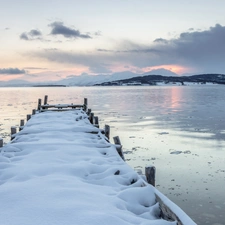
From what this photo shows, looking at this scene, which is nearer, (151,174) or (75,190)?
(75,190)

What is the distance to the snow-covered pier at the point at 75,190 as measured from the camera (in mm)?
3619

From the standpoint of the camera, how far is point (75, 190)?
441 cm

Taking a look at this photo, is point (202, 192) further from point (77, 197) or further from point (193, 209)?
point (77, 197)

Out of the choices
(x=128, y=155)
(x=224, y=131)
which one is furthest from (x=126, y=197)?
(x=224, y=131)

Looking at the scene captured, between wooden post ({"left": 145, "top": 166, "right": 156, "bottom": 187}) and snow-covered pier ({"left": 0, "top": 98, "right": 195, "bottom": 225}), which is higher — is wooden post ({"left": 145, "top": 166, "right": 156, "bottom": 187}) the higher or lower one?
the higher one

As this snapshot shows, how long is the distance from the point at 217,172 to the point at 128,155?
397 cm

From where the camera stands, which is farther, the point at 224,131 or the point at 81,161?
the point at 224,131

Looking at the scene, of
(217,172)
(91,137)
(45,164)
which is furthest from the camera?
(217,172)

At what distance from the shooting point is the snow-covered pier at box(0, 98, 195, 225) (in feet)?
11.9

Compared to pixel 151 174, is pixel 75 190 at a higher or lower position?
lower

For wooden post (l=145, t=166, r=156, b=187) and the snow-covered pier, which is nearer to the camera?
the snow-covered pier

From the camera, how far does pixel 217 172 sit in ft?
32.9

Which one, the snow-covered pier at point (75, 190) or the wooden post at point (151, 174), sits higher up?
the wooden post at point (151, 174)

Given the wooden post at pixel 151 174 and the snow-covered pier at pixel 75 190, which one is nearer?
the snow-covered pier at pixel 75 190
